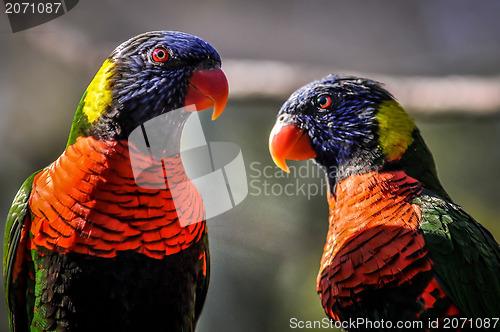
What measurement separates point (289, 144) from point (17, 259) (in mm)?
1251

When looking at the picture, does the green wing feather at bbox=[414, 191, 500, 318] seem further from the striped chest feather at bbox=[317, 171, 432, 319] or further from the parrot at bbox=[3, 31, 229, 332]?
the parrot at bbox=[3, 31, 229, 332]

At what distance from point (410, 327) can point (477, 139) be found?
3.18m

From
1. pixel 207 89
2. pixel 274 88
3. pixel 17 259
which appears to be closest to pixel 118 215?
pixel 17 259

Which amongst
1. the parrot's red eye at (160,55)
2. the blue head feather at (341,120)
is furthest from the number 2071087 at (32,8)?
the blue head feather at (341,120)

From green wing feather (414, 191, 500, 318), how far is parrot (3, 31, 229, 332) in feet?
3.04

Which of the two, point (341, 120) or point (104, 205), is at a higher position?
point (341, 120)

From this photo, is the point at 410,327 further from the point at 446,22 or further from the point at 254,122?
the point at 446,22

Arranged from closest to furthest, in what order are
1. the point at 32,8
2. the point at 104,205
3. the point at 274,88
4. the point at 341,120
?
the point at 104,205
the point at 341,120
the point at 32,8
the point at 274,88

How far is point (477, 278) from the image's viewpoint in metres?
1.72

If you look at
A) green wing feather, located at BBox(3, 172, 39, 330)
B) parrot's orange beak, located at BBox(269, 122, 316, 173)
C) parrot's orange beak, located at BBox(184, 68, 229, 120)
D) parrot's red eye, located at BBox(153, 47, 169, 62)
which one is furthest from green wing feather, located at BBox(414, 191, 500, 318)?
green wing feather, located at BBox(3, 172, 39, 330)

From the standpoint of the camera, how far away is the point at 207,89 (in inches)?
70.7

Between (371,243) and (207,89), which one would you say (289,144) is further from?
(371,243)

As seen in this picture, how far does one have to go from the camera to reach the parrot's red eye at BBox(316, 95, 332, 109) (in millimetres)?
2107

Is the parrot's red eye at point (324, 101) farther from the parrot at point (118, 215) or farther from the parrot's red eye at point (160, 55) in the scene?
the parrot's red eye at point (160, 55)
